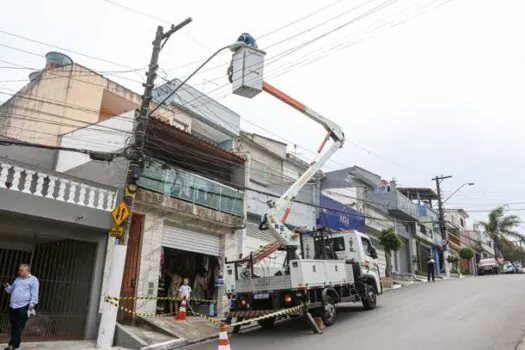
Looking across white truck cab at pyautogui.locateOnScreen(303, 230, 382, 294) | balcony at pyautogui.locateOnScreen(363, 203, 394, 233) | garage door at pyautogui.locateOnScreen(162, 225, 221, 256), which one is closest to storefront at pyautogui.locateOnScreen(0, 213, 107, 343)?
garage door at pyautogui.locateOnScreen(162, 225, 221, 256)

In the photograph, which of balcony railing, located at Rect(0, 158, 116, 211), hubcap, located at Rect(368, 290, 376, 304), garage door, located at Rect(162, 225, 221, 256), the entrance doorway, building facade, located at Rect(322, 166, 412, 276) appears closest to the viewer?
balcony railing, located at Rect(0, 158, 116, 211)

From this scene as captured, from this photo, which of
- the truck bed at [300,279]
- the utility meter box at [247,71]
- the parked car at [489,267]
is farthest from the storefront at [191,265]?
the parked car at [489,267]

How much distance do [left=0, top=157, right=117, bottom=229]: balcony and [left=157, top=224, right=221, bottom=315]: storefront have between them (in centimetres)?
302

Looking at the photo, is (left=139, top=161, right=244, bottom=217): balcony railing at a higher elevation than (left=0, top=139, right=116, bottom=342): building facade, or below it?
higher

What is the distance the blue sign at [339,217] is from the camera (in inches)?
993

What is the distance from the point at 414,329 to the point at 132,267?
326 inches

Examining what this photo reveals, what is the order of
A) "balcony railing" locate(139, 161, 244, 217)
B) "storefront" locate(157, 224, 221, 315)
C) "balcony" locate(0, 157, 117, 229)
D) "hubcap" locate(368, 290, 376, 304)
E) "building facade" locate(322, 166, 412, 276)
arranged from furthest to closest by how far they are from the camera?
"building facade" locate(322, 166, 412, 276), "storefront" locate(157, 224, 221, 315), "hubcap" locate(368, 290, 376, 304), "balcony railing" locate(139, 161, 244, 217), "balcony" locate(0, 157, 117, 229)

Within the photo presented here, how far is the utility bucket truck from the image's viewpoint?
11.2 metres

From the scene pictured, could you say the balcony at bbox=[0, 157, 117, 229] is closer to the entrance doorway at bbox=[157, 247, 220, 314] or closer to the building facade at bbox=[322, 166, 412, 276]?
the entrance doorway at bbox=[157, 247, 220, 314]

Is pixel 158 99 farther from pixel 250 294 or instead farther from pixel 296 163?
pixel 250 294

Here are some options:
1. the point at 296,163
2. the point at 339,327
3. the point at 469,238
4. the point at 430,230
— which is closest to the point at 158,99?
the point at 296,163

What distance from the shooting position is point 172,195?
583 inches

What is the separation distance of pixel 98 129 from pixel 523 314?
1448 centimetres

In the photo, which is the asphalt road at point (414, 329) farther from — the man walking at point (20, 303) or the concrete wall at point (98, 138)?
the concrete wall at point (98, 138)
